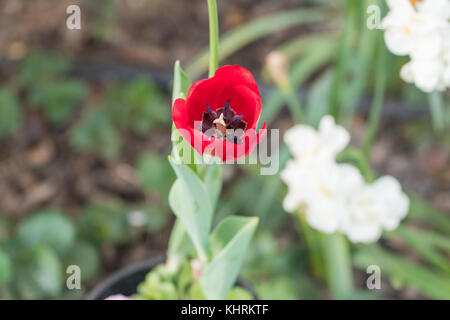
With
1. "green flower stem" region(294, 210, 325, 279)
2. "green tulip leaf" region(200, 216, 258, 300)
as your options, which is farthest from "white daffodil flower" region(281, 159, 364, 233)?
"green flower stem" region(294, 210, 325, 279)

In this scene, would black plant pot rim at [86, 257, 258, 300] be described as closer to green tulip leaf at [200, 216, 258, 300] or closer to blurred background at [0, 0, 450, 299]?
green tulip leaf at [200, 216, 258, 300]

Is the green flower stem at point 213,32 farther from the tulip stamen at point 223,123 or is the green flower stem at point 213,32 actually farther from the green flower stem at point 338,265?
the green flower stem at point 338,265

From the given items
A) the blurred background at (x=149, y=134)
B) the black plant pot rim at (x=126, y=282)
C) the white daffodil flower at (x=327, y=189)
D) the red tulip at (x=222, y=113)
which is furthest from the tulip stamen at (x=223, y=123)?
the blurred background at (x=149, y=134)

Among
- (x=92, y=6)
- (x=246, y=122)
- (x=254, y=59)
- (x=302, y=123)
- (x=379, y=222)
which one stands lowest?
(x=379, y=222)

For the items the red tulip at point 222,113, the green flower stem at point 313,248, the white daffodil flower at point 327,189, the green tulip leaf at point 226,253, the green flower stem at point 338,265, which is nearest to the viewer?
the red tulip at point 222,113

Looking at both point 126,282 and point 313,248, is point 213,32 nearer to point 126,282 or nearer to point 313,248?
point 126,282

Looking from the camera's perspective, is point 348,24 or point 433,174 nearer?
point 348,24
